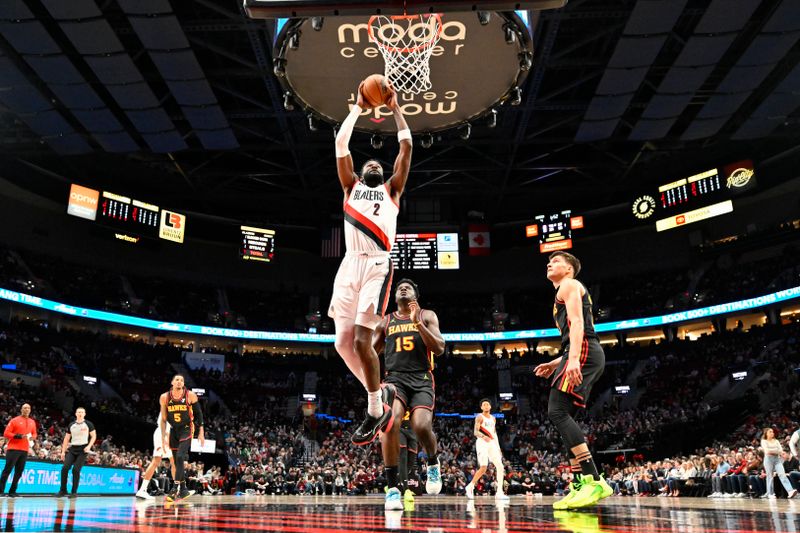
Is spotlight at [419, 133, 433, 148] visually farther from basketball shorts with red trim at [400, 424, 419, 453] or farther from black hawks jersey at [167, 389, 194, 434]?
black hawks jersey at [167, 389, 194, 434]

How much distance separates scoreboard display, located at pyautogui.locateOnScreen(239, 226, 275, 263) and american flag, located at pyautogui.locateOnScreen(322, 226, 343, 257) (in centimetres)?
248

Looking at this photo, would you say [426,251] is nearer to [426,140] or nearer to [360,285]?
[426,140]

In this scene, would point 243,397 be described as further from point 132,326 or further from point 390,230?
point 390,230

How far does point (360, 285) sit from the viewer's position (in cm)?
527

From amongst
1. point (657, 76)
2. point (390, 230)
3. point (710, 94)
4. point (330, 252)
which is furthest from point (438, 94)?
point (330, 252)

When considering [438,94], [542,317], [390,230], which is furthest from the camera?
[542,317]

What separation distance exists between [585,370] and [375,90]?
2.96 metres

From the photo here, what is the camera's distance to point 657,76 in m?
20.0

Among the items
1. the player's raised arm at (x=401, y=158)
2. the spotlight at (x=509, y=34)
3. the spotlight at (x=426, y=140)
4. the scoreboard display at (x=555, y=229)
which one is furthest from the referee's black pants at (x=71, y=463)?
the scoreboard display at (x=555, y=229)

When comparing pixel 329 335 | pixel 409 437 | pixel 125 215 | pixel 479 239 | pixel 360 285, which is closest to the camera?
pixel 360 285

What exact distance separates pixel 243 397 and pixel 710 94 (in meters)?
24.1

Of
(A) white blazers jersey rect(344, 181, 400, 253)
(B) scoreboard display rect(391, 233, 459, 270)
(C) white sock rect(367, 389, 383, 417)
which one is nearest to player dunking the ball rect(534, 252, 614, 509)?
(C) white sock rect(367, 389, 383, 417)

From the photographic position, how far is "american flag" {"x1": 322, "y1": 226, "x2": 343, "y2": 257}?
30281 millimetres

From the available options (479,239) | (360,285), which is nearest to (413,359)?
(360,285)
